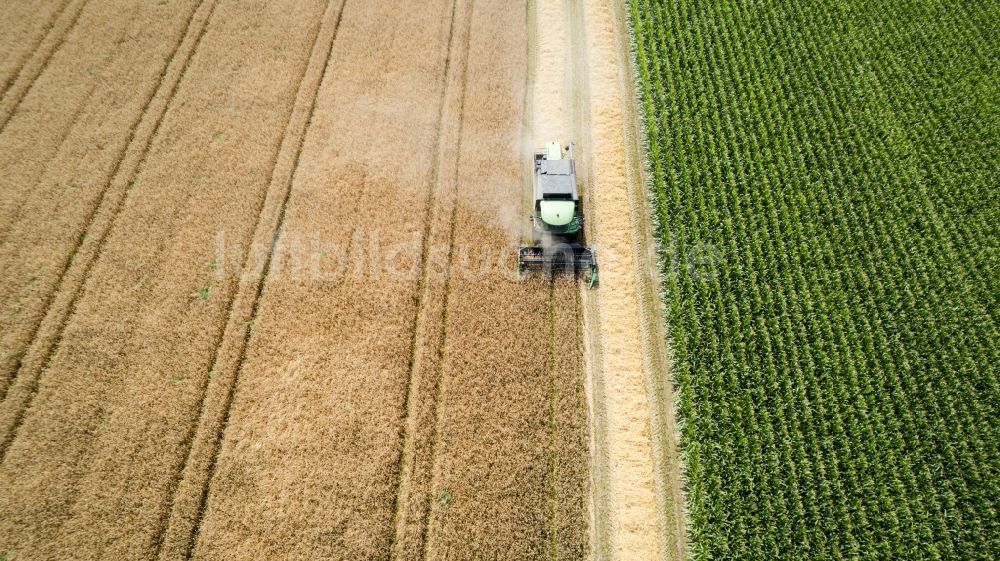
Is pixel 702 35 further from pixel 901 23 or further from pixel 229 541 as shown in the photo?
pixel 229 541

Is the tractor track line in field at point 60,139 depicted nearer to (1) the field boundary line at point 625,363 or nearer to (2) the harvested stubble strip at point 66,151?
(2) the harvested stubble strip at point 66,151

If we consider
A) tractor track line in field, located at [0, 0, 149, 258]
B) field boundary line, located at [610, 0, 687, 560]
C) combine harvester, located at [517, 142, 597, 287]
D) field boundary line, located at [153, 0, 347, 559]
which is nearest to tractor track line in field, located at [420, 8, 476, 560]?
combine harvester, located at [517, 142, 597, 287]

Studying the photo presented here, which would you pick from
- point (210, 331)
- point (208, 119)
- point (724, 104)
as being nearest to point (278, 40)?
point (208, 119)

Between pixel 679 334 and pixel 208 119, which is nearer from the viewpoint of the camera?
pixel 679 334

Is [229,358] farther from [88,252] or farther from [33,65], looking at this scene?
[33,65]

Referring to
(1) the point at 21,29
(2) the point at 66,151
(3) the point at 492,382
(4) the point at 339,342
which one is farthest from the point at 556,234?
(1) the point at 21,29
